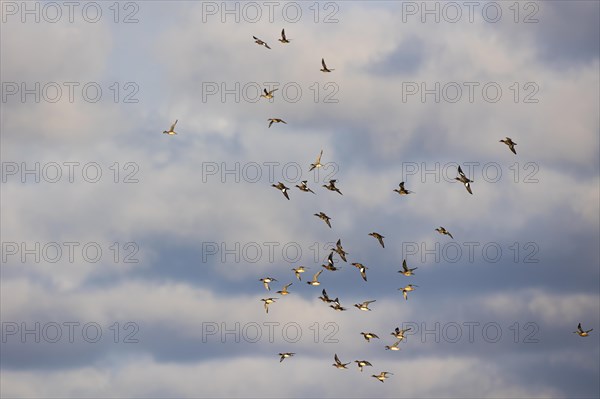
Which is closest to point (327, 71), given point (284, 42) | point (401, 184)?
point (284, 42)

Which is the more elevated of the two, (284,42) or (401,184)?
(284,42)

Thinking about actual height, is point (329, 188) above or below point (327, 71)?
below

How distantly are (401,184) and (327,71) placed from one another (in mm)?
20068

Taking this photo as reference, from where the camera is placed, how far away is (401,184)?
198250 millimetres

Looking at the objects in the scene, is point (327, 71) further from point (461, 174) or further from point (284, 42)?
point (461, 174)

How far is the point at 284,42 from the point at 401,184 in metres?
27.1

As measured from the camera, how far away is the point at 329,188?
199625mm

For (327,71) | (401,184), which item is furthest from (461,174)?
(327,71)

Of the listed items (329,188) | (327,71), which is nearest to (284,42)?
(327,71)

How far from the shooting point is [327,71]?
7869 inches

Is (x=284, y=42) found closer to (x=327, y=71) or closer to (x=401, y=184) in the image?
(x=327, y=71)

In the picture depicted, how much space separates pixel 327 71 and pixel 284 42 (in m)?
7.74

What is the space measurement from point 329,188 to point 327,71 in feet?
57.0

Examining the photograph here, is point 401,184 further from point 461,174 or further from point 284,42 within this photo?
point 284,42
